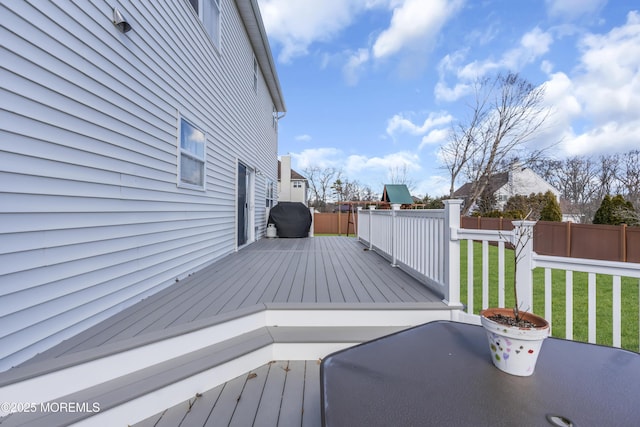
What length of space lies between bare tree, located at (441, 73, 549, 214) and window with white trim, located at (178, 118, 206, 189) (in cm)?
1640

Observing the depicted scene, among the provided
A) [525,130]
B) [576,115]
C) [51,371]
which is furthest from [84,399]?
[576,115]

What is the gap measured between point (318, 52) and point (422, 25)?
4144mm

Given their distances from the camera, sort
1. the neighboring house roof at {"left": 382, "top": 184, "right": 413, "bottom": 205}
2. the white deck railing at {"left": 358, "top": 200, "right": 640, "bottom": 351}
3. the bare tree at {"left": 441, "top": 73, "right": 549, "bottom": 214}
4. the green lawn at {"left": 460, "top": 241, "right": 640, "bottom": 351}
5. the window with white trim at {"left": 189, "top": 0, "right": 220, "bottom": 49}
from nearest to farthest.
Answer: the white deck railing at {"left": 358, "top": 200, "right": 640, "bottom": 351} → the green lawn at {"left": 460, "top": 241, "right": 640, "bottom": 351} → the window with white trim at {"left": 189, "top": 0, "right": 220, "bottom": 49} → the bare tree at {"left": 441, "top": 73, "right": 549, "bottom": 214} → the neighboring house roof at {"left": 382, "top": 184, "right": 413, "bottom": 205}

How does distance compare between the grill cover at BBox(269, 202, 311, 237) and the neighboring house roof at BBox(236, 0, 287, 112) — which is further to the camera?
the grill cover at BBox(269, 202, 311, 237)

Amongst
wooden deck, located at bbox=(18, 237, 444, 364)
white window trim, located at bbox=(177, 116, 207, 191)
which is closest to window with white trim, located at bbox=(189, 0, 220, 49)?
white window trim, located at bbox=(177, 116, 207, 191)

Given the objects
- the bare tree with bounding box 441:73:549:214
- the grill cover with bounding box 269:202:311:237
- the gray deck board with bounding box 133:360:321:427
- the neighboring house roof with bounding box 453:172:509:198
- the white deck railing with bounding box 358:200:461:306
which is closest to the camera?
the gray deck board with bounding box 133:360:321:427

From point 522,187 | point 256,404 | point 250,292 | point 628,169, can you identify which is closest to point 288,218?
point 250,292

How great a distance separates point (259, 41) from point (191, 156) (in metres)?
4.72

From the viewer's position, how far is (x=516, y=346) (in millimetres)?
1114

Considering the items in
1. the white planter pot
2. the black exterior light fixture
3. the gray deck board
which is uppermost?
the black exterior light fixture

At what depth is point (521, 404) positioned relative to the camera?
0.97 metres

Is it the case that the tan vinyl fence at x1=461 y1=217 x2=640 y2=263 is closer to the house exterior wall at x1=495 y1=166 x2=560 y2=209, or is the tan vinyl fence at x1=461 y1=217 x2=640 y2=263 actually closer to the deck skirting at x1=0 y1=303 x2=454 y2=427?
the deck skirting at x1=0 y1=303 x2=454 y2=427

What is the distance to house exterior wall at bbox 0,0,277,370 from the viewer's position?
164 cm

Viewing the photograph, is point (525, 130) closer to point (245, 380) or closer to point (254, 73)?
point (254, 73)
